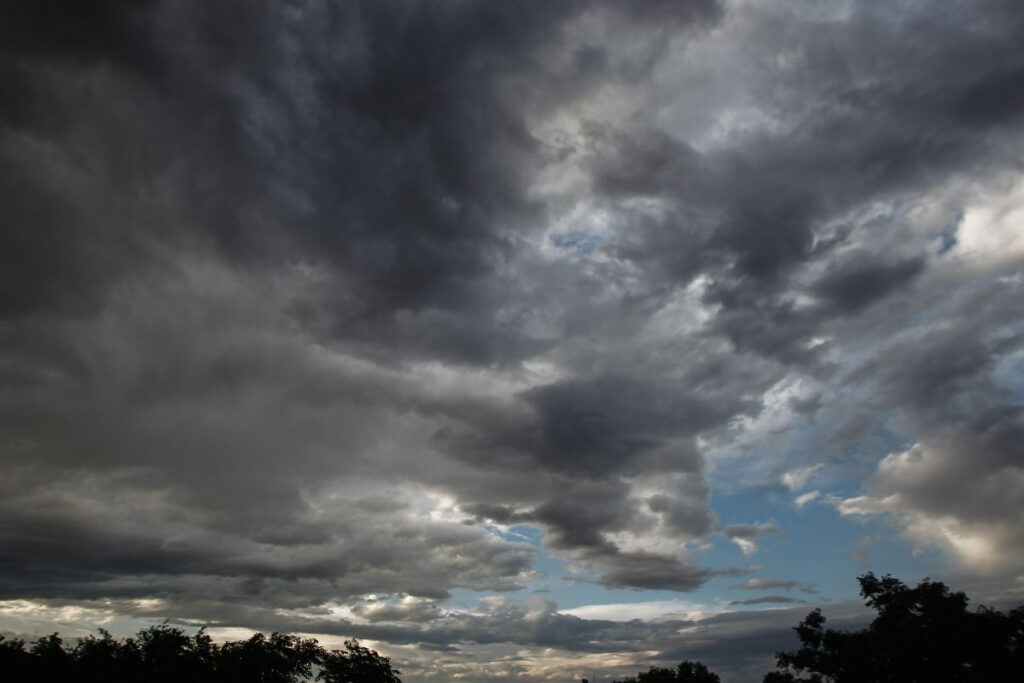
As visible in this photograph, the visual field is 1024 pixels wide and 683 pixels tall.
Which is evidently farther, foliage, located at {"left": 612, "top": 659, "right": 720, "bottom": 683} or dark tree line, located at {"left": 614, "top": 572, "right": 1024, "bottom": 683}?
foliage, located at {"left": 612, "top": 659, "right": 720, "bottom": 683}

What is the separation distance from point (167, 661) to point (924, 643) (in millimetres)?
73065

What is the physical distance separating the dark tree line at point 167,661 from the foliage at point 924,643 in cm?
5868

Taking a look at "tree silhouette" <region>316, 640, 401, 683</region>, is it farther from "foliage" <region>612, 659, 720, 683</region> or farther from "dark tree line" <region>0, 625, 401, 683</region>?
"foliage" <region>612, 659, 720, 683</region>

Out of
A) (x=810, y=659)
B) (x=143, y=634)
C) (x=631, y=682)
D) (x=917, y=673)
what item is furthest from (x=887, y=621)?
(x=143, y=634)

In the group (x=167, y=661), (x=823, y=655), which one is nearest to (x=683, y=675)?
(x=823, y=655)

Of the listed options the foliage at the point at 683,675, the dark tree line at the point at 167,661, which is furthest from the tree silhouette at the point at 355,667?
the foliage at the point at 683,675

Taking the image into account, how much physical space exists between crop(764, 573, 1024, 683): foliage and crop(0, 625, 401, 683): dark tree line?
58.7m

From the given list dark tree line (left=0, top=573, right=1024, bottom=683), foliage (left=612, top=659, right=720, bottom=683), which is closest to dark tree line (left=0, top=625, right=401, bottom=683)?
dark tree line (left=0, top=573, right=1024, bottom=683)

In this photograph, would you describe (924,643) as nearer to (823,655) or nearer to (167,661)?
(823,655)

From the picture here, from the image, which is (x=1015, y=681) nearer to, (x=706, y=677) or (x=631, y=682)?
(x=706, y=677)

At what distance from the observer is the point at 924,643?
150 ft

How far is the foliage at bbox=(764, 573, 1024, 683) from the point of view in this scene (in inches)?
1784

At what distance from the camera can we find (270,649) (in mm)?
78500

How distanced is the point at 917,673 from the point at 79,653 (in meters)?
83.6
